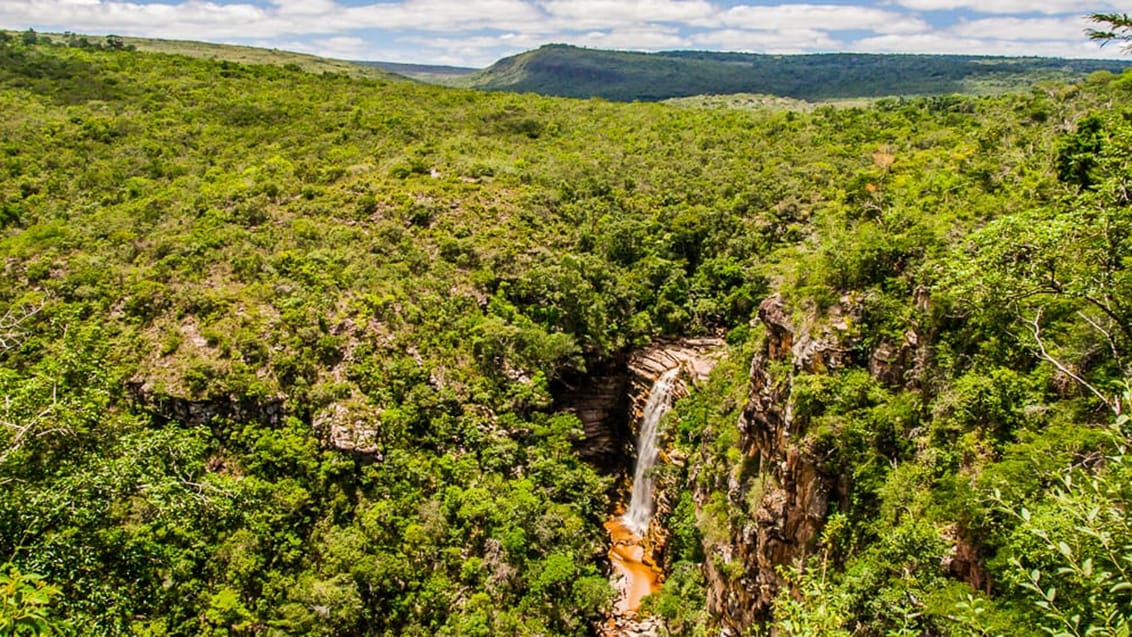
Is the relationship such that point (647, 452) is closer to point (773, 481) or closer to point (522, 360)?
point (522, 360)

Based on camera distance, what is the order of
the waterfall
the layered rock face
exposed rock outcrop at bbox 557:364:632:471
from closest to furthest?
the layered rock face → the waterfall → exposed rock outcrop at bbox 557:364:632:471

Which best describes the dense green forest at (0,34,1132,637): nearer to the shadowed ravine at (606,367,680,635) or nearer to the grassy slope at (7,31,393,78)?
the shadowed ravine at (606,367,680,635)

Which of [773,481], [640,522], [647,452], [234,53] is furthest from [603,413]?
[234,53]

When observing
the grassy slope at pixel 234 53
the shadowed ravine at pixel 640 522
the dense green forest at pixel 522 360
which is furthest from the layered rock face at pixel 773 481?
the grassy slope at pixel 234 53

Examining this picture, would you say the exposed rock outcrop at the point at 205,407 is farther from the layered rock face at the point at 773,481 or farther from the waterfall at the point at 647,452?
the layered rock face at the point at 773,481

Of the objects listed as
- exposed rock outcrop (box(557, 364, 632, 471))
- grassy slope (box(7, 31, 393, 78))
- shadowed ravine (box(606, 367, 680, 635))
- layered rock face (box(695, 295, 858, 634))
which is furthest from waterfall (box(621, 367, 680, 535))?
grassy slope (box(7, 31, 393, 78))

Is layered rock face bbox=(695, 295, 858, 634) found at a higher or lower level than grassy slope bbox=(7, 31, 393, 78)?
lower
